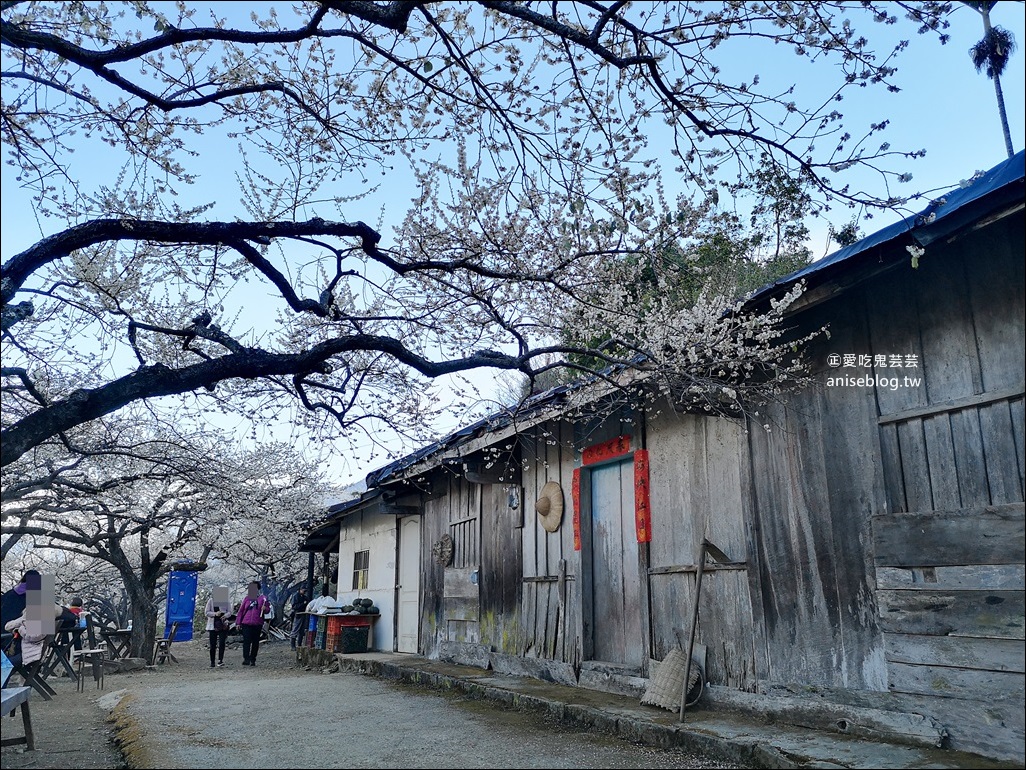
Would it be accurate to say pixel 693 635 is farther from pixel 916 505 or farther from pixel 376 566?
pixel 376 566

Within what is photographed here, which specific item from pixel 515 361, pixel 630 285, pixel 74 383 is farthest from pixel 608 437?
pixel 74 383

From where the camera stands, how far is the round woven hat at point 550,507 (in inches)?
352

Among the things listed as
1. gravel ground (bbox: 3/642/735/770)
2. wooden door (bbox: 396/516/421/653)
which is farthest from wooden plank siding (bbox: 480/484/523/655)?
wooden door (bbox: 396/516/421/653)

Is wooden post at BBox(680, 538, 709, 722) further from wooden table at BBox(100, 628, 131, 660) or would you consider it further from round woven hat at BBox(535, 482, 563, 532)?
wooden table at BBox(100, 628, 131, 660)

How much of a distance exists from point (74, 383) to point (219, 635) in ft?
27.1

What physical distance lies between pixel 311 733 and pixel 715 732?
3458 millimetres

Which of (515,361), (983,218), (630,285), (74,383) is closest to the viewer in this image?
(983,218)

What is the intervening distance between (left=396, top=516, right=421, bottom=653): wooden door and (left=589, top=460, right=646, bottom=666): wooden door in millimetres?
5553

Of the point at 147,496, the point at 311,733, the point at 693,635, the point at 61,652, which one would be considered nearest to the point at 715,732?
the point at 693,635

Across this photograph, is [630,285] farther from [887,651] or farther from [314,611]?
[314,611]

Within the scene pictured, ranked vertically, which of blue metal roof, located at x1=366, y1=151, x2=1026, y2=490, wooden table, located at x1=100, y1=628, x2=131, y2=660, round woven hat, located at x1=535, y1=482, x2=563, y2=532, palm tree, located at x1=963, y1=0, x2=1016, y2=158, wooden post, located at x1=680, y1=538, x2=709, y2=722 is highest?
palm tree, located at x1=963, y1=0, x2=1016, y2=158

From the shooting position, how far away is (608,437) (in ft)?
27.2

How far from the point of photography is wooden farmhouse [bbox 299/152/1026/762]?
452 centimetres

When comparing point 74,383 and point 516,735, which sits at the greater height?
point 74,383
